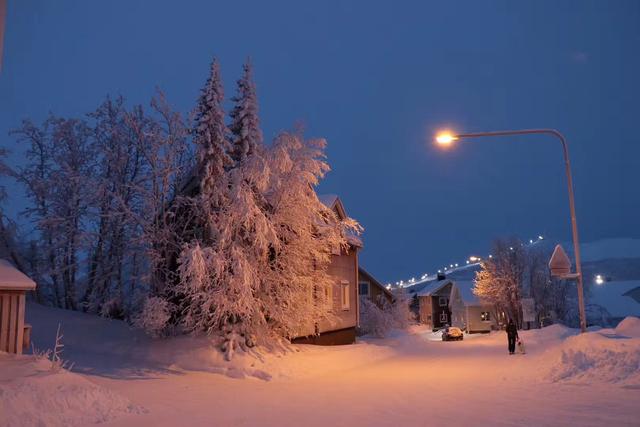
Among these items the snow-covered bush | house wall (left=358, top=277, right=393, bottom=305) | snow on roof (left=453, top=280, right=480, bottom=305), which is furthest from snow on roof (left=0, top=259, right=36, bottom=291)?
snow on roof (left=453, top=280, right=480, bottom=305)

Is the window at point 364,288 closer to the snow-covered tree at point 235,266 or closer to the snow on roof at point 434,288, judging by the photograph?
the snow on roof at point 434,288

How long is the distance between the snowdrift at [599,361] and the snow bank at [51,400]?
11038 millimetres

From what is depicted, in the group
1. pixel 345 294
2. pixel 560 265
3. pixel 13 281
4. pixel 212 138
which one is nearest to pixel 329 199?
pixel 345 294

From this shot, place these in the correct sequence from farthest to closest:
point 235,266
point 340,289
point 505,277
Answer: point 505,277 → point 340,289 → point 235,266

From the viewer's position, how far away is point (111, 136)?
28188 millimetres

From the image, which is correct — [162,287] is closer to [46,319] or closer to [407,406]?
[46,319]

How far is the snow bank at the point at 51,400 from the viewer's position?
865 centimetres

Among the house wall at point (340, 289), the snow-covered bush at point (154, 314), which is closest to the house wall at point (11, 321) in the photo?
the snow-covered bush at point (154, 314)

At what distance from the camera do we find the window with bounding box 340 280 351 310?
3053 centimetres

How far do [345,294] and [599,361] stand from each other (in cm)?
1797

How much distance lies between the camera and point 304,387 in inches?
586

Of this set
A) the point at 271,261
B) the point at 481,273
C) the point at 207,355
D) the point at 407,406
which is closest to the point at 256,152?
the point at 271,261

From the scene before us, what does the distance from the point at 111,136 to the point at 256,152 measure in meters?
11.3

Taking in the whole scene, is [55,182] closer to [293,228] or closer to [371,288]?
[293,228]
